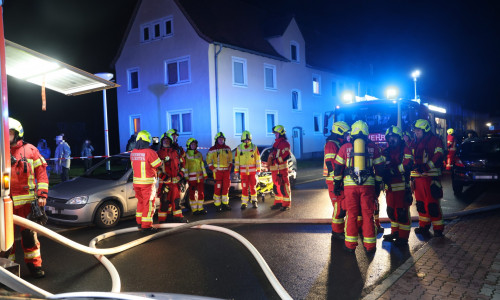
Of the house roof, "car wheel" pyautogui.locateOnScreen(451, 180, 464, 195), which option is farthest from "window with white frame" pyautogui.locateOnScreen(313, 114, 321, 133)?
"car wheel" pyautogui.locateOnScreen(451, 180, 464, 195)

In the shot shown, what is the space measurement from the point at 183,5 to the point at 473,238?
66.3 feet

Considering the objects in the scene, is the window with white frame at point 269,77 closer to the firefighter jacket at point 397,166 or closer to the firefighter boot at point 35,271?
the firefighter jacket at point 397,166

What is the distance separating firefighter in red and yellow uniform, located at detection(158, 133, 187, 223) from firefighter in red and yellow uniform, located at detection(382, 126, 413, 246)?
13.4ft

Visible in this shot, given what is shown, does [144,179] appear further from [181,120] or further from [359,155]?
[181,120]

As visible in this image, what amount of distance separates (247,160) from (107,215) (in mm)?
3457

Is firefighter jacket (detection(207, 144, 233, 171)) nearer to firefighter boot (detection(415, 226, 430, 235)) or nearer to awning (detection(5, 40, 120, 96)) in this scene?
awning (detection(5, 40, 120, 96))

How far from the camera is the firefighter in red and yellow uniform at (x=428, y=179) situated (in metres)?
6.20

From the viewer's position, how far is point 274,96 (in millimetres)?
25781

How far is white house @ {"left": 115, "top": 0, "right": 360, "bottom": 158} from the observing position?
70.6 feet

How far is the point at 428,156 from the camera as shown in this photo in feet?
20.7

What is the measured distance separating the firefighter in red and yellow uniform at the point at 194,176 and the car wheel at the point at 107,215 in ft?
5.74

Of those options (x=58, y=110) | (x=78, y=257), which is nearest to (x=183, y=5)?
(x=78, y=257)

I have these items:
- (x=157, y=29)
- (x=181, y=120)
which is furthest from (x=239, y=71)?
(x=157, y=29)

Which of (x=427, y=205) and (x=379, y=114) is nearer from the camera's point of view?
(x=427, y=205)
